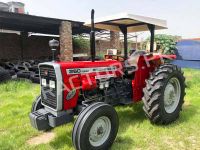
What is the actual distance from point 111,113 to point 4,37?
1252 cm

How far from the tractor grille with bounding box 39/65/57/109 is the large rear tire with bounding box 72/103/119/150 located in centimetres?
54

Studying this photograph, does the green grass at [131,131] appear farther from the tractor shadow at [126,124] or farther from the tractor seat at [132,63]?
the tractor seat at [132,63]

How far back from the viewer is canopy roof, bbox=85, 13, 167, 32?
412cm

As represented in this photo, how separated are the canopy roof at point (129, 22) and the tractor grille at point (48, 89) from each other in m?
1.53

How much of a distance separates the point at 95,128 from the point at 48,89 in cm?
90

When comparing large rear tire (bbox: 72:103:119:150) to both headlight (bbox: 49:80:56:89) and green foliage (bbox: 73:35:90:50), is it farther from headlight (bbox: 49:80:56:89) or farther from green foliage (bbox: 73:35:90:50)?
green foliage (bbox: 73:35:90:50)

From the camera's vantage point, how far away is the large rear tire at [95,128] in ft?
9.96

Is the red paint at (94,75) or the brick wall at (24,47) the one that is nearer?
the red paint at (94,75)

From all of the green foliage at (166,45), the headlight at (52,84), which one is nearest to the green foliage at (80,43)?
the green foliage at (166,45)

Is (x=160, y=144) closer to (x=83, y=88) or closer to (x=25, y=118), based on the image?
(x=83, y=88)

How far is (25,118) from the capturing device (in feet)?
15.5

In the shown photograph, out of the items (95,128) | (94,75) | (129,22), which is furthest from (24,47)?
(95,128)

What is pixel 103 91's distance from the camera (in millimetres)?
4055

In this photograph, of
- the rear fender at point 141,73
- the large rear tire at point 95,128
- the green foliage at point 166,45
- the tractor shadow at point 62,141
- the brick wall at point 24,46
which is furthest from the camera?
the brick wall at point 24,46
